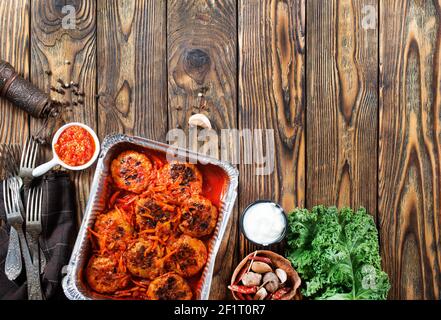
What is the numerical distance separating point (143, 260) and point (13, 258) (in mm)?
617

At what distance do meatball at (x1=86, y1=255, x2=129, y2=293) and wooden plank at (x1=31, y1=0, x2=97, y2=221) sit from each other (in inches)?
11.5

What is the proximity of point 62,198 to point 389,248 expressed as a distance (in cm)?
162

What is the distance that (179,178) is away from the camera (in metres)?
2.02

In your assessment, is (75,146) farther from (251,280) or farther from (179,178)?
(251,280)

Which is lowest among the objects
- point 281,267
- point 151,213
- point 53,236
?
point 281,267

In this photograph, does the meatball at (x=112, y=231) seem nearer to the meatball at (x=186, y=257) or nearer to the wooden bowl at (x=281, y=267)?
the meatball at (x=186, y=257)

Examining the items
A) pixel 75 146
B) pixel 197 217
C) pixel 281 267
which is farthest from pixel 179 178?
pixel 281 267

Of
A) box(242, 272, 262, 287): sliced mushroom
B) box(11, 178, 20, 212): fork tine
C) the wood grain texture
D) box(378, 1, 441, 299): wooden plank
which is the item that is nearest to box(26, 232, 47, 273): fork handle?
box(11, 178, 20, 212): fork tine

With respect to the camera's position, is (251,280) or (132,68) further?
(132,68)

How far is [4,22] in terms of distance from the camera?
7.02 ft

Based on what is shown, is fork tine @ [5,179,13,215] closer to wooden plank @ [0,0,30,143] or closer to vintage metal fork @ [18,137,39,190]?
vintage metal fork @ [18,137,39,190]

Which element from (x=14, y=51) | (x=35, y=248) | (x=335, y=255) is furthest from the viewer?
(x=14, y=51)

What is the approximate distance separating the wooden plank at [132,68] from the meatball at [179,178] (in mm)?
218
